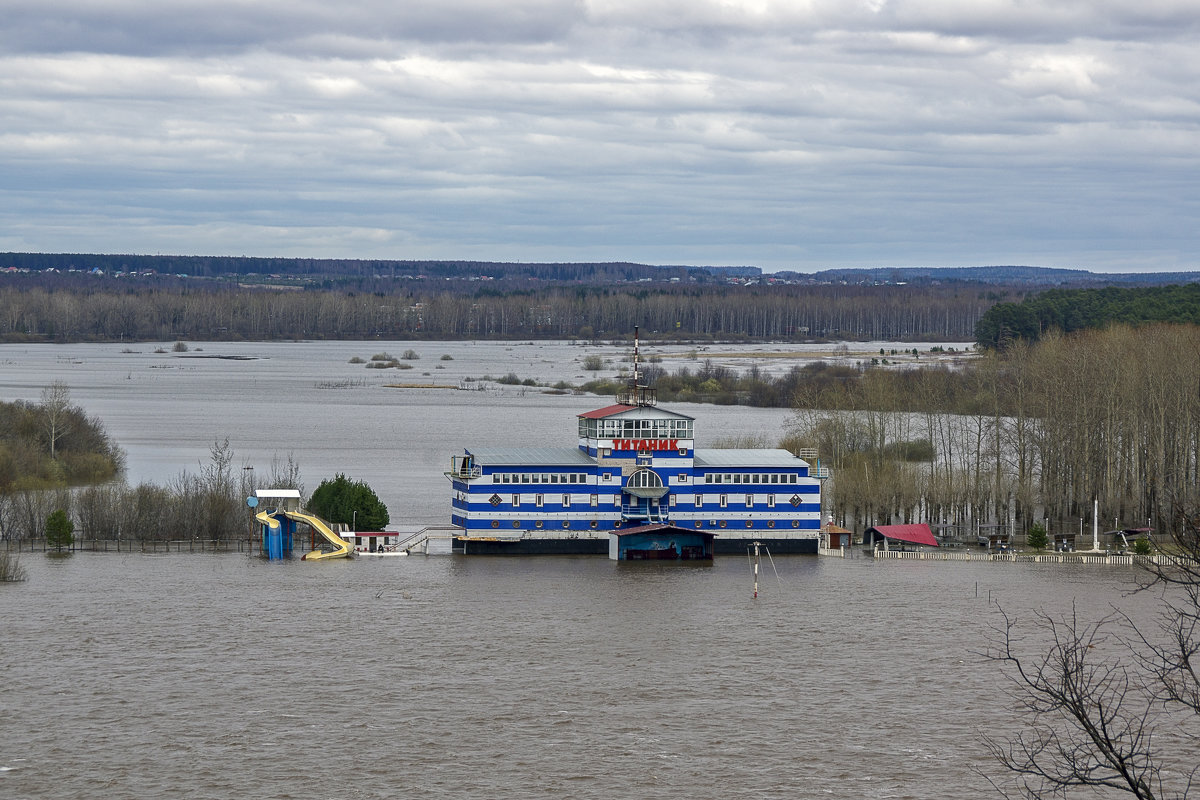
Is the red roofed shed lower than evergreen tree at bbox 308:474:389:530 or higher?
lower

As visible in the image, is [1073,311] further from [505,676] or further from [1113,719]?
[1113,719]

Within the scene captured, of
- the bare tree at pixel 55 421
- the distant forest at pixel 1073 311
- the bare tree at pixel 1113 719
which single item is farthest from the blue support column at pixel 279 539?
the distant forest at pixel 1073 311

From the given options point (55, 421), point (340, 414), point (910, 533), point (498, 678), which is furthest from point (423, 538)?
point (340, 414)

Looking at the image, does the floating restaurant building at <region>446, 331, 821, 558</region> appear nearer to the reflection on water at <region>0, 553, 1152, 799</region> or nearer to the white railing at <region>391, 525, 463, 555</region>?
the white railing at <region>391, 525, 463, 555</region>

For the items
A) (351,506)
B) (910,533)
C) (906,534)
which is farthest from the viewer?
(910,533)

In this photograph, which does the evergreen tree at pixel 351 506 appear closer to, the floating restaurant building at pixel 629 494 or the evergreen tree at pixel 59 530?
the floating restaurant building at pixel 629 494

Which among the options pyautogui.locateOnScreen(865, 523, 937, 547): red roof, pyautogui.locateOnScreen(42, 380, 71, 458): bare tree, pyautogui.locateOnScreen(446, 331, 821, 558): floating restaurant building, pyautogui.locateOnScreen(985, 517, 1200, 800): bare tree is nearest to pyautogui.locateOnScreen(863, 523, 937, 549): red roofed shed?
pyautogui.locateOnScreen(865, 523, 937, 547): red roof
